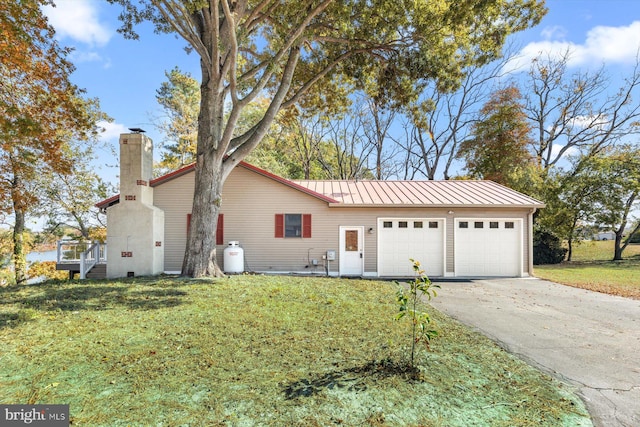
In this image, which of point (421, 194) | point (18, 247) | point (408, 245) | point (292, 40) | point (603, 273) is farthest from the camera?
point (18, 247)

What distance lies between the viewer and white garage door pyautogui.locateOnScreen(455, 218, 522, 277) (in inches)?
471

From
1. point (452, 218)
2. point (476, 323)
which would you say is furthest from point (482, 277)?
point (476, 323)

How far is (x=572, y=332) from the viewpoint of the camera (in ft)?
18.0

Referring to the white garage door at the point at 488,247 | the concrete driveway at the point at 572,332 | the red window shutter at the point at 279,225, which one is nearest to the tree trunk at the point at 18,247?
the red window shutter at the point at 279,225

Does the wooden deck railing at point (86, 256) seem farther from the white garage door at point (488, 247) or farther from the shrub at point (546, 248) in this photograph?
the shrub at point (546, 248)

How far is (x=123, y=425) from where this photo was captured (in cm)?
256

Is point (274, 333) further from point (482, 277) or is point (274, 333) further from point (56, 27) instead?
point (56, 27)

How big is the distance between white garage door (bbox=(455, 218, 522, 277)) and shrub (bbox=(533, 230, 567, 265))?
8.36 metres

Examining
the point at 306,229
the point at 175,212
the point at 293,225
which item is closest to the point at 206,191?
the point at 175,212

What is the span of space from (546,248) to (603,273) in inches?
193

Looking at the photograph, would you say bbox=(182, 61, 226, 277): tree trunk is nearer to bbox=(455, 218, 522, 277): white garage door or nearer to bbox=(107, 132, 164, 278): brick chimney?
bbox=(107, 132, 164, 278): brick chimney

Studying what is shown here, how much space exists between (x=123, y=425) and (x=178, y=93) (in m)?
22.6

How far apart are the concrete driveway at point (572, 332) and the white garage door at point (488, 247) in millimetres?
1989

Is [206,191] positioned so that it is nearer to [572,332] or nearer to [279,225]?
[279,225]
